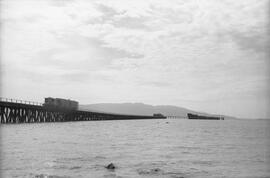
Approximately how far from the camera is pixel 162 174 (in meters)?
14.2

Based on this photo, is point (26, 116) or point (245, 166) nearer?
point (245, 166)

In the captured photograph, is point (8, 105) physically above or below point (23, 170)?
above

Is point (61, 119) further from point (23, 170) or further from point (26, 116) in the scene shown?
point (23, 170)

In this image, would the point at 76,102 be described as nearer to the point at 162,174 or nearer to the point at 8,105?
the point at 8,105

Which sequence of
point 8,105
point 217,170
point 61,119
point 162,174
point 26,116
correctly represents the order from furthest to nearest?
1. point 61,119
2. point 26,116
3. point 8,105
4. point 217,170
5. point 162,174

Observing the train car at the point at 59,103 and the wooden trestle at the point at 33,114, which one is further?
the train car at the point at 59,103

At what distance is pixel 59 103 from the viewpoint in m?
91.8

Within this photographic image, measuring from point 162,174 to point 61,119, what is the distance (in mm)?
79267

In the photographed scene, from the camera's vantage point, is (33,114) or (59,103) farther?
(59,103)

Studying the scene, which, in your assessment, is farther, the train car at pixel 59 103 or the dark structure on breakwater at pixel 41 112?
the train car at pixel 59 103

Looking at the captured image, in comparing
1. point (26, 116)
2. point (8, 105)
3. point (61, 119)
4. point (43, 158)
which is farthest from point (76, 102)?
point (43, 158)

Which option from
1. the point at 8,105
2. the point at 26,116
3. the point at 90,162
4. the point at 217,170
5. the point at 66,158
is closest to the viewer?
the point at 217,170

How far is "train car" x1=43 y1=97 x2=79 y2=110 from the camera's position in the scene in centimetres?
8606

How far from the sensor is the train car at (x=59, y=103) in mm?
86062
